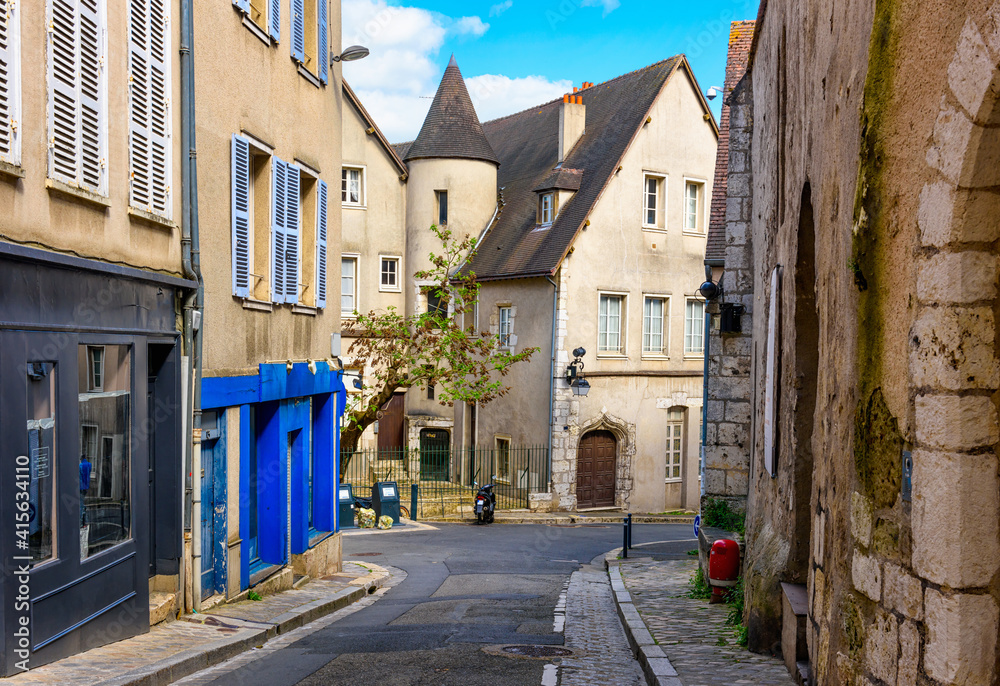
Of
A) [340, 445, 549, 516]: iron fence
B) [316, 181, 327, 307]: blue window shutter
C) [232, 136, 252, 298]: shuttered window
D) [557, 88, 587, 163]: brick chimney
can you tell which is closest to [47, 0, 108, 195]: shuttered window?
[232, 136, 252, 298]: shuttered window

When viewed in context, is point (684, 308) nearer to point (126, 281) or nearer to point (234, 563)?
point (234, 563)

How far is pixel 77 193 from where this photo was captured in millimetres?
6699

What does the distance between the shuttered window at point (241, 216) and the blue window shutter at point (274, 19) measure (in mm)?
1522

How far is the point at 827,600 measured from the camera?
5129 mm

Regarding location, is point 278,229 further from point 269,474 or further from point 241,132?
point 269,474

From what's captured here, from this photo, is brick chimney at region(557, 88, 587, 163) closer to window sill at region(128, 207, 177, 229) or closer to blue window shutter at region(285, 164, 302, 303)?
blue window shutter at region(285, 164, 302, 303)

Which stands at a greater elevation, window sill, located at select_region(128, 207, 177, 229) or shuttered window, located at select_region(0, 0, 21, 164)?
shuttered window, located at select_region(0, 0, 21, 164)

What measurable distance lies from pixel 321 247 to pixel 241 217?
248 centimetres

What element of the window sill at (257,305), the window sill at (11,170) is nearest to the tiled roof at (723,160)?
the window sill at (257,305)

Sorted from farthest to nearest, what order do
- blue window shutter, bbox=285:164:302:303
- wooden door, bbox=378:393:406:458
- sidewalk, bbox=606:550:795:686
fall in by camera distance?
wooden door, bbox=378:393:406:458 → blue window shutter, bbox=285:164:302:303 → sidewalk, bbox=606:550:795:686

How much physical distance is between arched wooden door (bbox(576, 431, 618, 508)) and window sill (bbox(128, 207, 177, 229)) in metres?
17.0

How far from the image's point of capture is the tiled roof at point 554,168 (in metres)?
24.3

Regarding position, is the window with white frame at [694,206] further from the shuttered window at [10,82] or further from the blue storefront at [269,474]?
the shuttered window at [10,82]

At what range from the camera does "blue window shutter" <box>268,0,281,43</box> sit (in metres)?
10.6
